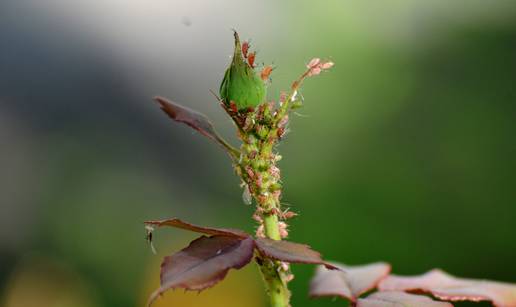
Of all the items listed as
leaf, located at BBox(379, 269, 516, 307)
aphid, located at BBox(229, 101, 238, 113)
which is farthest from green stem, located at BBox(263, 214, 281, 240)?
leaf, located at BBox(379, 269, 516, 307)

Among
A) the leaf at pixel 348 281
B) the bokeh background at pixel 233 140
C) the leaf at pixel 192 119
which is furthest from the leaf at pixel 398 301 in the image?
the bokeh background at pixel 233 140

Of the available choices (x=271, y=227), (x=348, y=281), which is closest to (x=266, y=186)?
(x=271, y=227)

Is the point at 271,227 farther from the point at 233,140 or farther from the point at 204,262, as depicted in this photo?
the point at 233,140

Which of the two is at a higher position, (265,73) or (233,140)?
(265,73)

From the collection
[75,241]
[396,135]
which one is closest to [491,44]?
[396,135]

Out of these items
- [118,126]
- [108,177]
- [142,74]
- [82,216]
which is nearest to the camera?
[82,216]

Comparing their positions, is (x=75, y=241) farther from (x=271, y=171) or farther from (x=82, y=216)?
(x=271, y=171)
